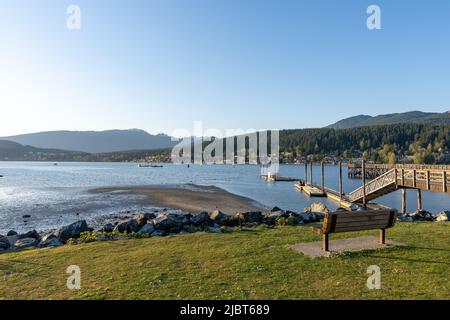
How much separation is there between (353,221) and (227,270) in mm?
3907

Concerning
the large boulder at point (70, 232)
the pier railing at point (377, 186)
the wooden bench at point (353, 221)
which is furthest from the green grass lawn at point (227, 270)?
the pier railing at point (377, 186)

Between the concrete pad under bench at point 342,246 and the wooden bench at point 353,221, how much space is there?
0.36 m

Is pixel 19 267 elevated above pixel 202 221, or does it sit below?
above

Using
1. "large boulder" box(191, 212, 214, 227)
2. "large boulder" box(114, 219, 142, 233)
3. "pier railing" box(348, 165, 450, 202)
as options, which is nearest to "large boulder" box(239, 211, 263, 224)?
"large boulder" box(191, 212, 214, 227)

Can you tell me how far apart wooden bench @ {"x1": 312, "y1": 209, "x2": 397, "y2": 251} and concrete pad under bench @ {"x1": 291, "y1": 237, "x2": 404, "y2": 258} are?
1.18ft

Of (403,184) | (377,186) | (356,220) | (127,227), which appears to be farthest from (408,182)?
(127,227)

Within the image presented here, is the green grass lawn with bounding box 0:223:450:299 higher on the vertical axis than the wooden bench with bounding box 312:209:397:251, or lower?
lower

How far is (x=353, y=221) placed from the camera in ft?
31.2

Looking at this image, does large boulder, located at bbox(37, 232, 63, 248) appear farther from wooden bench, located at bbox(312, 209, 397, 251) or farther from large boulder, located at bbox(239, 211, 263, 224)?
wooden bench, located at bbox(312, 209, 397, 251)

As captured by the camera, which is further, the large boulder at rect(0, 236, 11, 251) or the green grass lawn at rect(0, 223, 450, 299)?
the large boulder at rect(0, 236, 11, 251)

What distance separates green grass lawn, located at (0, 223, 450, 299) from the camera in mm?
6801

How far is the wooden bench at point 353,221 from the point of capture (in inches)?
366

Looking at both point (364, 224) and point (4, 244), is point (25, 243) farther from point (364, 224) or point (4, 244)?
point (364, 224)
